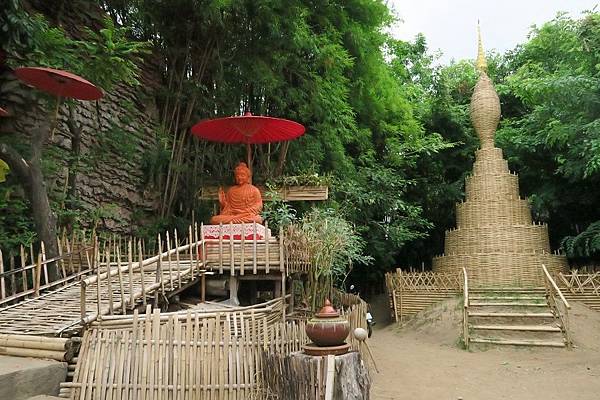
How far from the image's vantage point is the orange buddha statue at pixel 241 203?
8.00m

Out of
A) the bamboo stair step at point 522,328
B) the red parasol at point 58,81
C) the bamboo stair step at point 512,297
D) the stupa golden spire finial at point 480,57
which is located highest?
the stupa golden spire finial at point 480,57

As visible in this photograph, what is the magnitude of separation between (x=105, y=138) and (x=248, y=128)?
9.33 ft

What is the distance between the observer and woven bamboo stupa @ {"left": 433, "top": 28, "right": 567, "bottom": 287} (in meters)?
11.9

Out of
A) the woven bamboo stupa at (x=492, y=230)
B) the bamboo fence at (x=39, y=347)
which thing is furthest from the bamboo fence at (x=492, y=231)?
the bamboo fence at (x=39, y=347)

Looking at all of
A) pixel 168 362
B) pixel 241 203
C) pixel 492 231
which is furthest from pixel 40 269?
pixel 492 231

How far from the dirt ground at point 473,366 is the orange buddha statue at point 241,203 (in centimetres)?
299

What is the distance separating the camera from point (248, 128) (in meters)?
7.92

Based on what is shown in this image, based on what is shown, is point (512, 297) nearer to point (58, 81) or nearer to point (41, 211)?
point (41, 211)

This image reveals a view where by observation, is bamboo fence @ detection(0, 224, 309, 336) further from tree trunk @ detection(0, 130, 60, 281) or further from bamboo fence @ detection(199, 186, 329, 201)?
bamboo fence @ detection(199, 186, 329, 201)

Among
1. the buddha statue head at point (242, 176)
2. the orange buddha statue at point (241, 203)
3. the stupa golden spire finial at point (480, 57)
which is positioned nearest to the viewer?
the orange buddha statue at point (241, 203)

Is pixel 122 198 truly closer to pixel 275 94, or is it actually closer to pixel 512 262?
pixel 275 94

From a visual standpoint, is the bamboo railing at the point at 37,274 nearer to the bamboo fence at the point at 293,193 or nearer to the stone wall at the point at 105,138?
the stone wall at the point at 105,138

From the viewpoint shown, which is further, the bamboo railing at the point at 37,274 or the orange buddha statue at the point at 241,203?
the orange buddha statue at the point at 241,203

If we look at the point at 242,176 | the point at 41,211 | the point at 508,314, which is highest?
the point at 242,176
